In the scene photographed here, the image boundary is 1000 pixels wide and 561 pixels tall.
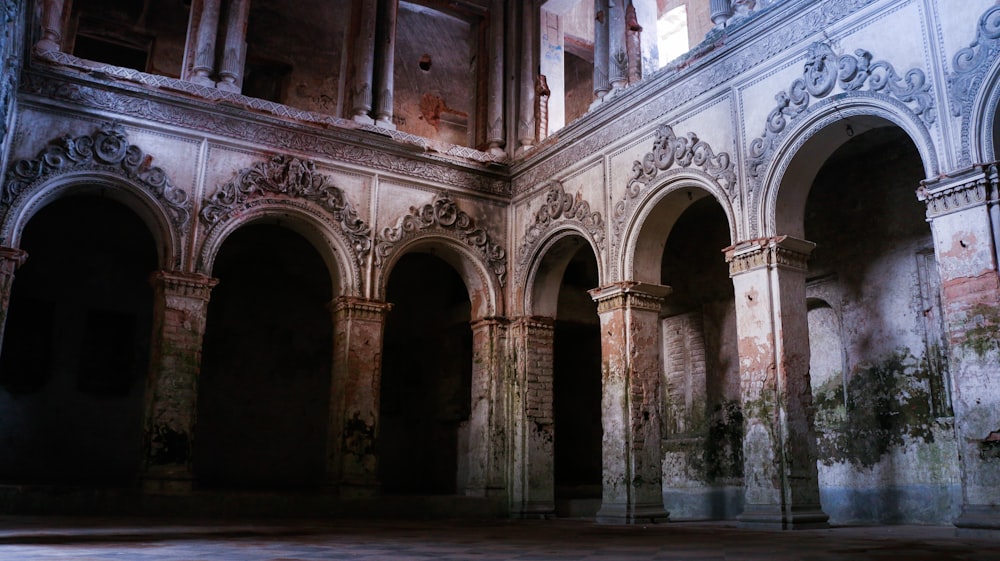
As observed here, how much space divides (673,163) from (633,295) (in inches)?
67.3

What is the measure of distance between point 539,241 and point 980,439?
22.4ft

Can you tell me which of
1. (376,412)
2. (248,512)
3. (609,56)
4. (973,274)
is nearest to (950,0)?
(973,274)

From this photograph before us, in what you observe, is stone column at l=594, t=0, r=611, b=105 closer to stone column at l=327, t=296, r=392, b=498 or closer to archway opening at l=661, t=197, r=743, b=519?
archway opening at l=661, t=197, r=743, b=519

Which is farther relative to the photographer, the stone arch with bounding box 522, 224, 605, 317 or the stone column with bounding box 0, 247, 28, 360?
the stone arch with bounding box 522, 224, 605, 317

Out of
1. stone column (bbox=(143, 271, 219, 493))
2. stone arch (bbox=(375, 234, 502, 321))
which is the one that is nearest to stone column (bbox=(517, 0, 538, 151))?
stone arch (bbox=(375, 234, 502, 321))

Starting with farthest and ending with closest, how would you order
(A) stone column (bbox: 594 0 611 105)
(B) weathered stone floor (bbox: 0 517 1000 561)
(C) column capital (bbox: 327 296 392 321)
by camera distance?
(A) stone column (bbox: 594 0 611 105) → (C) column capital (bbox: 327 296 392 321) → (B) weathered stone floor (bbox: 0 517 1000 561)

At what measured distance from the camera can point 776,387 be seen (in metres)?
8.24

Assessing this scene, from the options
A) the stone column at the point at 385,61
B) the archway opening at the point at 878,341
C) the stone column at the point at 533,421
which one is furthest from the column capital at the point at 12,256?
the archway opening at the point at 878,341

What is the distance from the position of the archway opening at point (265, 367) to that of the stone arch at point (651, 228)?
20.2 feet

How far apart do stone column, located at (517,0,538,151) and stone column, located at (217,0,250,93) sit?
4333 mm

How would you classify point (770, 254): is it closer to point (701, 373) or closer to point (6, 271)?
point (701, 373)

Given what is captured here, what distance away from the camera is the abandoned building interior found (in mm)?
8195

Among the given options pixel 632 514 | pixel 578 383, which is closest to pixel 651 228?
pixel 632 514

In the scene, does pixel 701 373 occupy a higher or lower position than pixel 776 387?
higher
